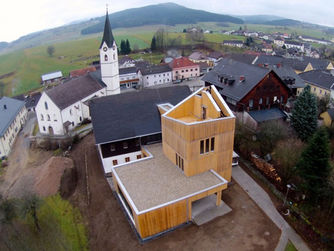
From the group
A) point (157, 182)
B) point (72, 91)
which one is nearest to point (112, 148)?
point (157, 182)

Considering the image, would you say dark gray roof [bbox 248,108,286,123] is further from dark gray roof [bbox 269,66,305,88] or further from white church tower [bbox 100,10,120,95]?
white church tower [bbox 100,10,120,95]

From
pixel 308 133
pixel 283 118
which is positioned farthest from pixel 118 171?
pixel 283 118

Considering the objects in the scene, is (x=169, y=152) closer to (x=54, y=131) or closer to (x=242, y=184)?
(x=242, y=184)

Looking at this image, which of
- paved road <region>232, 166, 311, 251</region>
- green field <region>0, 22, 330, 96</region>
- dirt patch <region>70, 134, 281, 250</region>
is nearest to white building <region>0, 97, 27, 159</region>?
dirt patch <region>70, 134, 281, 250</region>

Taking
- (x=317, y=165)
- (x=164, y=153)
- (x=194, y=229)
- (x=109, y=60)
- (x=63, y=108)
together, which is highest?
(x=109, y=60)

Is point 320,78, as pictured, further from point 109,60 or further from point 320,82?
point 109,60

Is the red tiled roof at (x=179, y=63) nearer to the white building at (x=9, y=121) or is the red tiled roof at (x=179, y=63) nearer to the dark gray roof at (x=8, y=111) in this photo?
the white building at (x=9, y=121)
